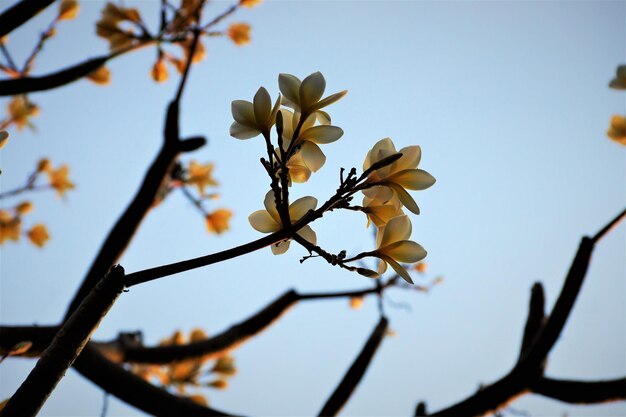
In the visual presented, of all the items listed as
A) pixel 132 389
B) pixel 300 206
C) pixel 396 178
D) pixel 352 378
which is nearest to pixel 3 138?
pixel 300 206

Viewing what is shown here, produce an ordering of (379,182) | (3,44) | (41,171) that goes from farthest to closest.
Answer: (41,171) < (3,44) < (379,182)

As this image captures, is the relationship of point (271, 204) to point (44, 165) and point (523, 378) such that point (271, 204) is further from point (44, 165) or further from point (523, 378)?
point (44, 165)

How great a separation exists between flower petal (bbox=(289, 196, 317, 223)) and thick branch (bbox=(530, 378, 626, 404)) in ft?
3.74

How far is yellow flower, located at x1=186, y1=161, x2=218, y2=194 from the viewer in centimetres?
249

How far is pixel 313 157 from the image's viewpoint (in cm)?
71

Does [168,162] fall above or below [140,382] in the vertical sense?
above

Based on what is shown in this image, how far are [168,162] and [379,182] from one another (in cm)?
143

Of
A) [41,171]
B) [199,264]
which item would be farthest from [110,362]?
[41,171]

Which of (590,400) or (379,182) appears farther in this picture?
(590,400)

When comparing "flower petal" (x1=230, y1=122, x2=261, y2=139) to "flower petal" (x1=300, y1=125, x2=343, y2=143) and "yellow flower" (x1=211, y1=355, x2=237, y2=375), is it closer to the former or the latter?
"flower petal" (x1=300, y1=125, x2=343, y2=143)

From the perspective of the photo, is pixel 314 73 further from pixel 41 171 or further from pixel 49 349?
pixel 41 171

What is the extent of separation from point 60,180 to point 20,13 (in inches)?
75.4

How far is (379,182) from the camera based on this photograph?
682 millimetres

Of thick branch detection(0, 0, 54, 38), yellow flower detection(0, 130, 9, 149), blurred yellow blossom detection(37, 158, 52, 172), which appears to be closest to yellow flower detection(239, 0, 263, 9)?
thick branch detection(0, 0, 54, 38)
